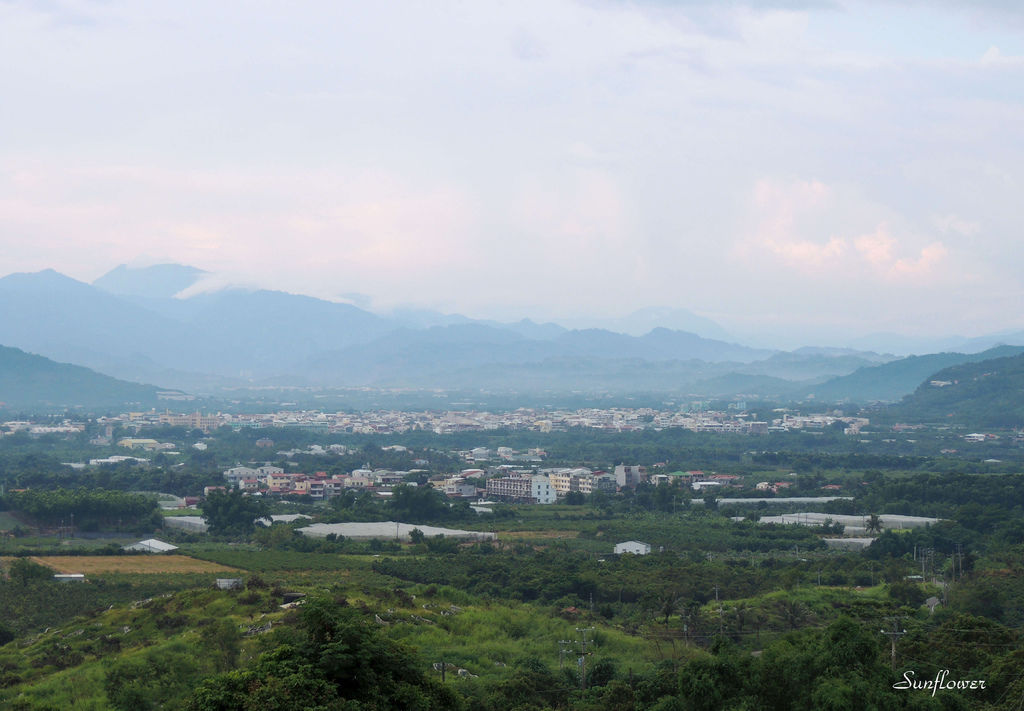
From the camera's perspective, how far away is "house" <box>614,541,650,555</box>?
104 feet

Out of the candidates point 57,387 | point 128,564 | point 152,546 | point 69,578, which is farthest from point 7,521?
point 57,387

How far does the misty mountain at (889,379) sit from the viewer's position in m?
137

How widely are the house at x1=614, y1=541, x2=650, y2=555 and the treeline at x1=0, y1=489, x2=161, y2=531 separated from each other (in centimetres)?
1583

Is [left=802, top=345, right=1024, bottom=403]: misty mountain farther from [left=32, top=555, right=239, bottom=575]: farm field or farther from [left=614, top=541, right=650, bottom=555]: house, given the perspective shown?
[left=32, top=555, right=239, bottom=575]: farm field

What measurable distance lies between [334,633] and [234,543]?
2443cm

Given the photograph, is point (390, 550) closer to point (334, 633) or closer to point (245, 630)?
point (245, 630)

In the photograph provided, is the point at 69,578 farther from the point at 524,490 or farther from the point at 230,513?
the point at 524,490

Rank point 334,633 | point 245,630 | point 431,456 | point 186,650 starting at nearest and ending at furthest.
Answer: point 334,633, point 186,650, point 245,630, point 431,456

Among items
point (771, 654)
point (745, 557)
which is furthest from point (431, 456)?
point (771, 654)

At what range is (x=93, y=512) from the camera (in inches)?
1489

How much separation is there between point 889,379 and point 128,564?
130403 mm

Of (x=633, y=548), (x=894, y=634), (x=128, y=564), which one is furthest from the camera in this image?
(x=633, y=548)

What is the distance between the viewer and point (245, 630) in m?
19.1

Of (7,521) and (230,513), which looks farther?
(7,521)
